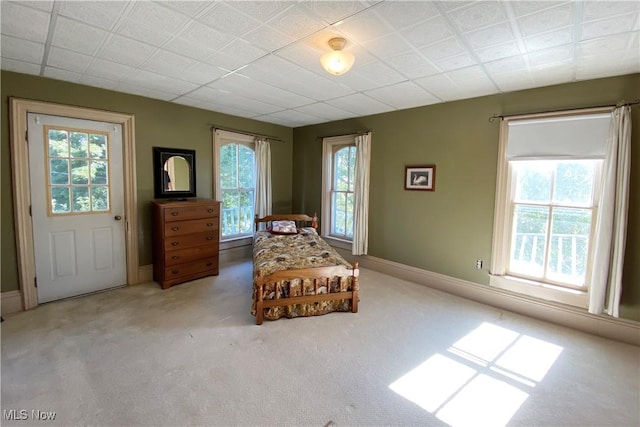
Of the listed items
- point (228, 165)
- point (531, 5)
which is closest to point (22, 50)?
point (228, 165)

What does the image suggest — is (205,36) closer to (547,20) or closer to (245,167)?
(547,20)

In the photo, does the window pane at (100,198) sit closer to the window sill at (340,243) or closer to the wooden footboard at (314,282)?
the wooden footboard at (314,282)

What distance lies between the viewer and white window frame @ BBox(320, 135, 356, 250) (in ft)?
17.0

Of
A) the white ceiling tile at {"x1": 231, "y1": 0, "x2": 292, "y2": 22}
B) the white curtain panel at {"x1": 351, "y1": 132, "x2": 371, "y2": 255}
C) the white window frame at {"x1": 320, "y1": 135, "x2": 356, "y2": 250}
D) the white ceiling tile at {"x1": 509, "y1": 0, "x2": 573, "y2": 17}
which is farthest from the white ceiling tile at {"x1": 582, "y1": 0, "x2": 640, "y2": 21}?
the white window frame at {"x1": 320, "y1": 135, "x2": 356, "y2": 250}

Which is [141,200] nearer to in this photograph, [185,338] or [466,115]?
[185,338]

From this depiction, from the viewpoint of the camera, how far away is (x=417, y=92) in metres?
3.42

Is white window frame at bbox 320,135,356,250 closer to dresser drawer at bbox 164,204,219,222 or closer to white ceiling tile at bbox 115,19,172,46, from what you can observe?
dresser drawer at bbox 164,204,219,222

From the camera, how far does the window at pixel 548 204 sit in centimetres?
290

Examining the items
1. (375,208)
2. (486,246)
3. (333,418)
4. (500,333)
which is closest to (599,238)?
(486,246)

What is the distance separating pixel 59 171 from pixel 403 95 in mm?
4082

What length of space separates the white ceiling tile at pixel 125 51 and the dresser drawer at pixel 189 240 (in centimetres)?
208

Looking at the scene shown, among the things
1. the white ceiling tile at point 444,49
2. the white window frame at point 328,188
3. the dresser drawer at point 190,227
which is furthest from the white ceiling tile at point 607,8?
the dresser drawer at point 190,227

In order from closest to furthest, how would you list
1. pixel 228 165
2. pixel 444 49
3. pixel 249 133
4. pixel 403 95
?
pixel 444 49 < pixel 403 95 < pixel 228 165 < pixel 249 133

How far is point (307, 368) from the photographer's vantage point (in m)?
2.29
